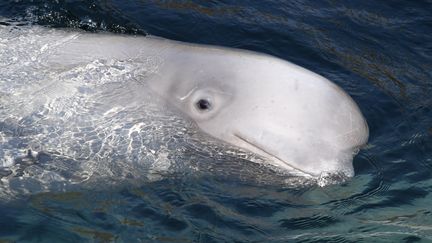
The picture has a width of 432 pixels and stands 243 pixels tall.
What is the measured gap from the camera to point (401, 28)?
11.3 meters

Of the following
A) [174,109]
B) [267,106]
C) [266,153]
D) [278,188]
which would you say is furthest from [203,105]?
[278,188]

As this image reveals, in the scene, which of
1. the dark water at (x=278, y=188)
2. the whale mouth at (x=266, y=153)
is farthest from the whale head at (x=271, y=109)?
the dark water at (x=278, y=188)

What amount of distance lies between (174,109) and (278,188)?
1.21 m

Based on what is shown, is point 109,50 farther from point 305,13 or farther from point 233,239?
point 305,13

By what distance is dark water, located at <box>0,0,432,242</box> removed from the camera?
6043 mm

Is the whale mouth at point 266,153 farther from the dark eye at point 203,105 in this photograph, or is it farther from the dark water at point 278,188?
the dark eye at point 203,105

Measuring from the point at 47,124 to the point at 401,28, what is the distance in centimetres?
642

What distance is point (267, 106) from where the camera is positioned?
256 inches

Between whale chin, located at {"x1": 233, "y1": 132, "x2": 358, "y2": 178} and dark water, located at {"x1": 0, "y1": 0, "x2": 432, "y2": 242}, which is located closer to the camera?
dark water, located at {"x1": 0, "y1": 0, "x2": 432, "y2": 242}

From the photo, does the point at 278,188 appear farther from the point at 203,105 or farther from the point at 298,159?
the point at 203,105

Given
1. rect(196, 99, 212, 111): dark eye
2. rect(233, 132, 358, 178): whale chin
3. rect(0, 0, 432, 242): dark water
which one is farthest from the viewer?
rect(196, 99, 212, 111): dark eye

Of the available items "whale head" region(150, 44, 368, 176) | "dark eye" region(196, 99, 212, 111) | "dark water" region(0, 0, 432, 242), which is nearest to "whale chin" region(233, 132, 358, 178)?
"whale head" region(150, 44, 368, 176)

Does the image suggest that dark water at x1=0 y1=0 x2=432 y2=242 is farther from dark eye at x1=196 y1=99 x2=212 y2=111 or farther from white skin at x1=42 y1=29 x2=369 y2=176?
dark eye at x1=196 y1=99 x2=212 y2=111

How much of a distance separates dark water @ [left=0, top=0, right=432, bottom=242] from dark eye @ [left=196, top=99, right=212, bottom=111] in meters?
0.65
